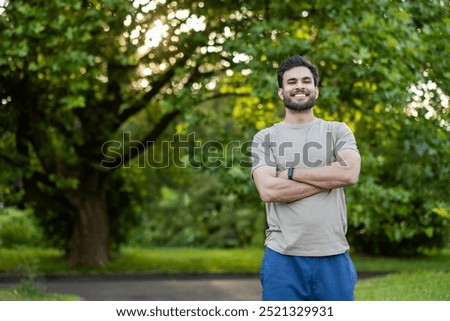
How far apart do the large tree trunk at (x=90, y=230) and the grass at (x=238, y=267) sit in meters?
0.37

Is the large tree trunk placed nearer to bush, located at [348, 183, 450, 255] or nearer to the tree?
the tree

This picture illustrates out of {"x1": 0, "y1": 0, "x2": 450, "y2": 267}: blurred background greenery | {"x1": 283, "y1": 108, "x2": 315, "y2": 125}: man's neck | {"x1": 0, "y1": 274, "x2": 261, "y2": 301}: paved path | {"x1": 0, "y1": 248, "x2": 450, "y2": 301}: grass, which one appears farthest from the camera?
{"x1": 0, "y1": 274, "x2": 261, "y2": 301}: paved path

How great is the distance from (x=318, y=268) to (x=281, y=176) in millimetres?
606

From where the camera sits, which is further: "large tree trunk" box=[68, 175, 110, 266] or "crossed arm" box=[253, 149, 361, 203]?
"large tree trunk" box=[68, 175, 110, 266]

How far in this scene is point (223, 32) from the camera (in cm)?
1480

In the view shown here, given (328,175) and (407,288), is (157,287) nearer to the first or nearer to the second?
(407,288)

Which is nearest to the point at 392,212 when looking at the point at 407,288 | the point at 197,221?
the point at 407,288

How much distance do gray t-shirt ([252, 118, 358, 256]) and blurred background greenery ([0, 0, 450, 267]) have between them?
431 centimetres

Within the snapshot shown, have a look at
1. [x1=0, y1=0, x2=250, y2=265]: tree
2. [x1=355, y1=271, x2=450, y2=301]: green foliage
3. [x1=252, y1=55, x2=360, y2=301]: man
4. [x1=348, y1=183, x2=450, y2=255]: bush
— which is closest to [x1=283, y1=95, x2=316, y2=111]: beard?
[x1=252, y1=55, x2=360, y2=301]: man

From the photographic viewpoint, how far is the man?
4.75 metres

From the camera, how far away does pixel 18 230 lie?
2770 centimetres

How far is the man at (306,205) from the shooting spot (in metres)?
4.75
